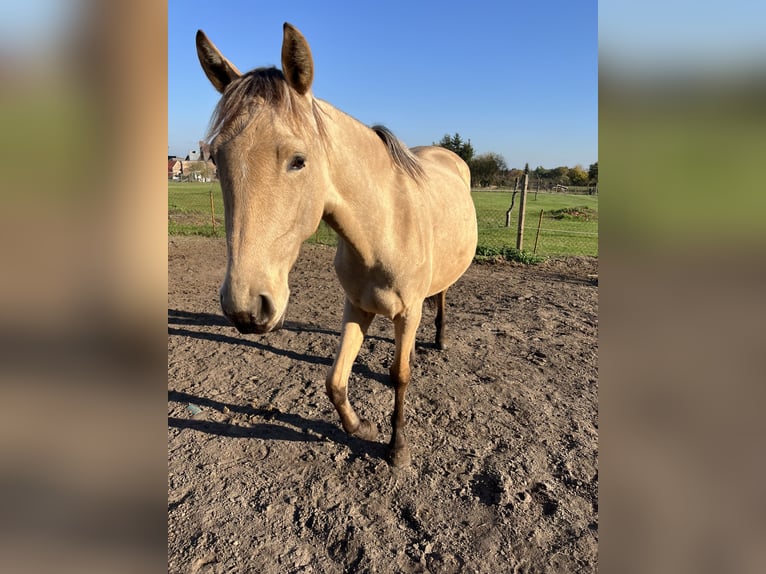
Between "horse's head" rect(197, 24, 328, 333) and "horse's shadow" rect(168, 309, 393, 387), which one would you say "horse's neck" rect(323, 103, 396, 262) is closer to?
"horse's head" rect(197, 24, 328, 333)

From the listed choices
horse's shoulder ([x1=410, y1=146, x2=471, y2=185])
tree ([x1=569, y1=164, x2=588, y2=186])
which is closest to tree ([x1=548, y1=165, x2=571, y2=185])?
tree ([x1=569, y1=164, x2=588, y2=186])

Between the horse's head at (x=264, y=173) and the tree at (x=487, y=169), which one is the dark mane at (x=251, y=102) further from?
the tree at (x=487, y=169)

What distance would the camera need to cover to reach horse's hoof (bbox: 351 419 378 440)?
9.59ft

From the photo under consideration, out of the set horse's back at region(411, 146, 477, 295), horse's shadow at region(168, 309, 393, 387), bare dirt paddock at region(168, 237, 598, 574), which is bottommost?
bare dirt paddock at region(168, 237, 598, 574)

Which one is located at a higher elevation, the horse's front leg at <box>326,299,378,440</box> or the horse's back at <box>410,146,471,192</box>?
the horse's back at <box>410,146,471,192</box>

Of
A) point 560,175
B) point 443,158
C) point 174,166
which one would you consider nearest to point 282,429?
point 174,166

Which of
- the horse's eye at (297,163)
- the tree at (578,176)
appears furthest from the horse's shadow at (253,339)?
the tree at (578,176)

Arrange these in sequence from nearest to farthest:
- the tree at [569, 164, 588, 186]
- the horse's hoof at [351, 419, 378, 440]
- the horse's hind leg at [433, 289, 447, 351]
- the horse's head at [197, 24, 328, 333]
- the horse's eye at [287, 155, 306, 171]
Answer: the horse's head at [197, 24, 328, 333] < the horse's eye at [287, 155, 306, 171] < the horse's hoof at [351, 419, 378, 440] < the horse's hind leg at [433, 289, 447, 351] < the tree at [569, 164, 588, 186]

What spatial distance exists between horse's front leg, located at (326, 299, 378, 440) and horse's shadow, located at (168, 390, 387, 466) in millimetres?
101

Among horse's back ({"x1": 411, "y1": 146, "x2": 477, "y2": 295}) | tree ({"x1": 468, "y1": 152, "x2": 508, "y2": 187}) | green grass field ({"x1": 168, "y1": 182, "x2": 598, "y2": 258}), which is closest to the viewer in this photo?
horse's back ({"x1": 411, "y1": 146, "x2": 477, "y2": 295})
